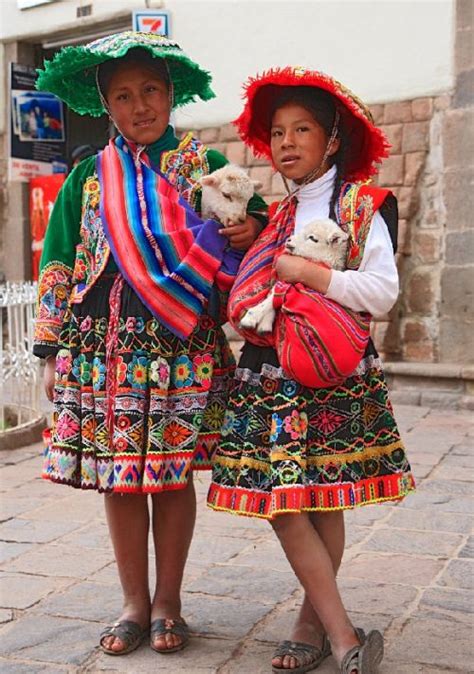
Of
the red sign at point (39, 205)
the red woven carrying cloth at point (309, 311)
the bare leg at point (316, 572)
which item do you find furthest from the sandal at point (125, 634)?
the red sign at point (39, 205)

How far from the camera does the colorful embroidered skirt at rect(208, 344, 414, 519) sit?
7.68ft

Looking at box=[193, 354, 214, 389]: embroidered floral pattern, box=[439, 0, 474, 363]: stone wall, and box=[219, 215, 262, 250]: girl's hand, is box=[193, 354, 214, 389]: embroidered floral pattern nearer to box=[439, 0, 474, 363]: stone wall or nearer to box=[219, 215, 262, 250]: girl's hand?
box=[219, 215, 262, 250]: girl's hand

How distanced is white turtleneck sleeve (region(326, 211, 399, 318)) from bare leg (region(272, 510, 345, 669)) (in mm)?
575

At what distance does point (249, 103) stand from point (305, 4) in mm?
4980

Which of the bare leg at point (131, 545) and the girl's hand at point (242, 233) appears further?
the bare leg at point (131, 545)

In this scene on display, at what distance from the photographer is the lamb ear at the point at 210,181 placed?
2545 millimetres

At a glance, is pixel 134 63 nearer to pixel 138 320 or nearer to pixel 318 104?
pixel 318 104

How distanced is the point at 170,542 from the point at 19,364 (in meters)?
3.18

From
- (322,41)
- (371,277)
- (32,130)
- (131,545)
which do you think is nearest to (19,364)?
(131,545)

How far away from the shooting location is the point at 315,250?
2342mm

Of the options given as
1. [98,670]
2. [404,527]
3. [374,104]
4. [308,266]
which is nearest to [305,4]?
[374,104]

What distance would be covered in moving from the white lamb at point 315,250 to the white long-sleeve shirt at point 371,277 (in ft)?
0.16

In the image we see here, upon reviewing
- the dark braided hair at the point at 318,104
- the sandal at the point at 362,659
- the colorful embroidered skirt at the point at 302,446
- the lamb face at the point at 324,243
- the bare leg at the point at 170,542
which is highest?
the dark braided hair at the point at 318,104

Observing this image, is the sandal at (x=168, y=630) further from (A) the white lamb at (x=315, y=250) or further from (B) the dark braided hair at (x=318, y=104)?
(B) the dark braided hair at (x=318, y=104)
